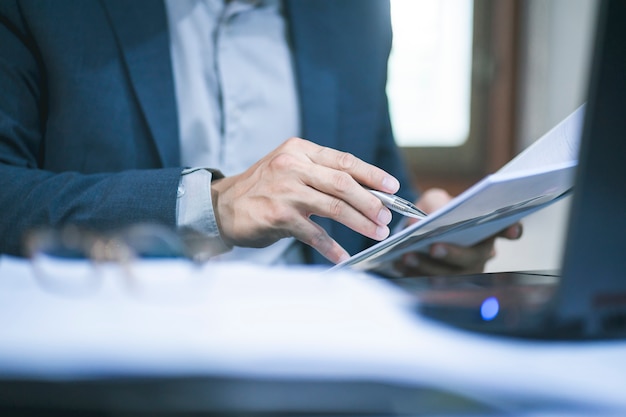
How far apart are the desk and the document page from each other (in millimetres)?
123

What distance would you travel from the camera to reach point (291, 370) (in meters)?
0.22

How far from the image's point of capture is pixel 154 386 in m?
0.22

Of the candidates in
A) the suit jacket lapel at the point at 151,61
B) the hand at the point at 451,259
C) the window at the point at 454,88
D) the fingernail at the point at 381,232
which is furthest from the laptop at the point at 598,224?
the window at the point at 454,88

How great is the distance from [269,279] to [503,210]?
231 millimetres

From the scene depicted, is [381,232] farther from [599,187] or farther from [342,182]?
[599,187]

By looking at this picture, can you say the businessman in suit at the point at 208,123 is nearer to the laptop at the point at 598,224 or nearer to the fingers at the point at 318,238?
the fingers at the point at 318,238

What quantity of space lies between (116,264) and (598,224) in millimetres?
221

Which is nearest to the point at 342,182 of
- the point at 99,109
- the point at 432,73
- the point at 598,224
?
the point at 598,224

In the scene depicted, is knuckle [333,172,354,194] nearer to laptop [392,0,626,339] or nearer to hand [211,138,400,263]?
hand [211,138,400,263]

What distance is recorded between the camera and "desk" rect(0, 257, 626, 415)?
0.21 metres

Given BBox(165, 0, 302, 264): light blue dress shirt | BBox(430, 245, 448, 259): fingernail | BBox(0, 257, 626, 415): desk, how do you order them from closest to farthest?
BBox(0, 257, 626, 415): desk, BBox(430, 245, 448, 259): fingernail, BBox(165, 0, 302, 264): light blue dress shirt

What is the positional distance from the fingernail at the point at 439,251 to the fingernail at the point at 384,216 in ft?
0.40

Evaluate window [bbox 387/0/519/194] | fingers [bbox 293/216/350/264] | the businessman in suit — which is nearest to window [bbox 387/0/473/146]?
window [bbox 387/0/519/194]

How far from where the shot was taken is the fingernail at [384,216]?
0.48 meters
